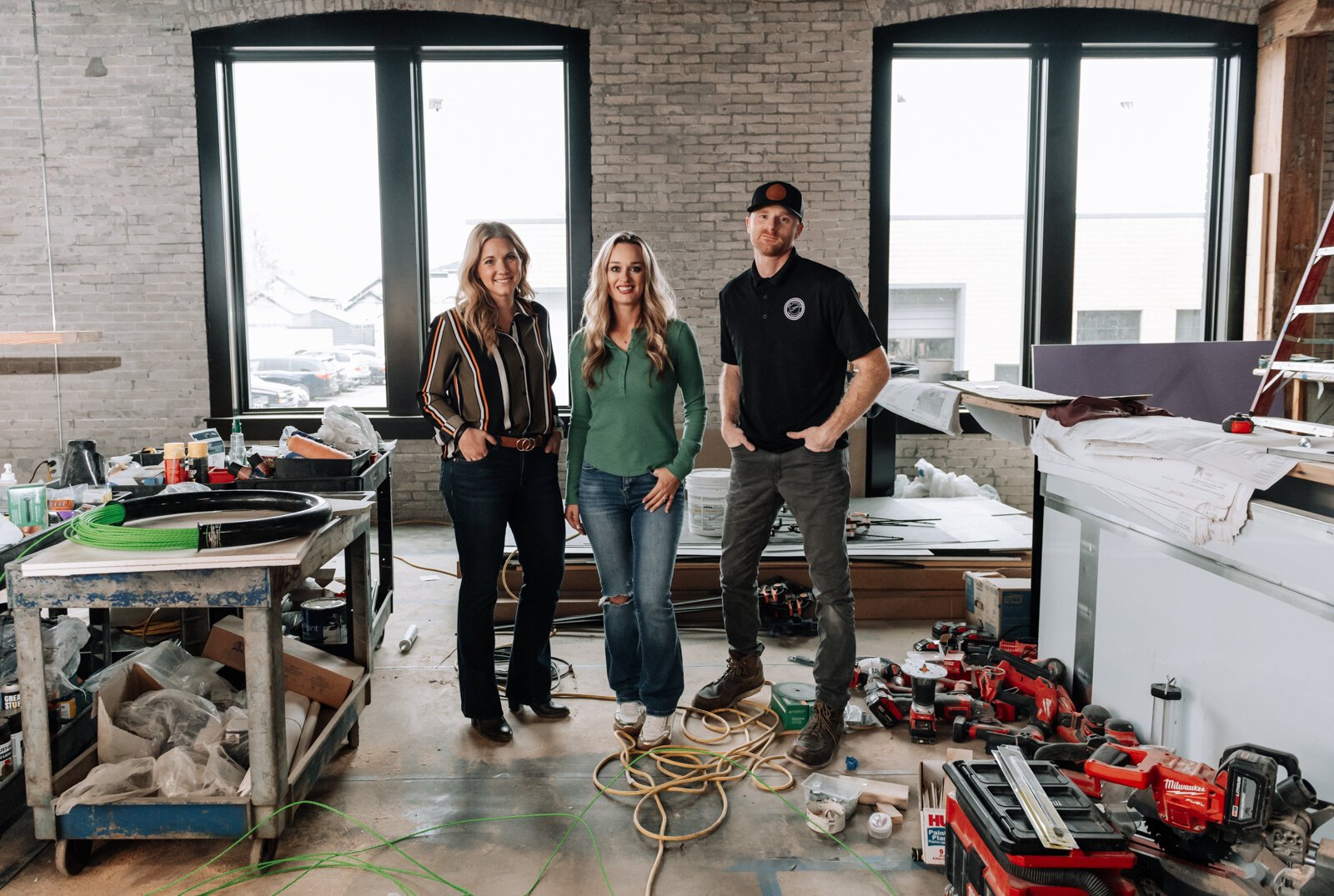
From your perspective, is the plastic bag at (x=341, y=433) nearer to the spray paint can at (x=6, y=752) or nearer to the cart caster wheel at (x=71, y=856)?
the spray paint can at (x=6, y=752)

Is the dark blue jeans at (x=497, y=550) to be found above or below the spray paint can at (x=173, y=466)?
below

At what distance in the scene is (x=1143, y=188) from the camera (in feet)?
22.0

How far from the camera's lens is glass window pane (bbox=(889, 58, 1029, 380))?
6.67 m

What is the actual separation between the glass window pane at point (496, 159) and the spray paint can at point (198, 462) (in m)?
3.58

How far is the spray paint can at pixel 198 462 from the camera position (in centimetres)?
314

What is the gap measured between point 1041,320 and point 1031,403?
13.3 ft

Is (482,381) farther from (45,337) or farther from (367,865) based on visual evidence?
(45,337)

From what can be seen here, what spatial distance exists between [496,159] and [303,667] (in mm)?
4795

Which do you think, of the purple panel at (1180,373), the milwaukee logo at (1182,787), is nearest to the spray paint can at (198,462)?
the milwaukee logo at (1182,787)

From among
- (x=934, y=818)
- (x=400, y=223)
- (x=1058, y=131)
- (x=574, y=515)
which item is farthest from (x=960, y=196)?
(x=934, y=818)

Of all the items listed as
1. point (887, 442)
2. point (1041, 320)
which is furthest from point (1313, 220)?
point (887, 442)

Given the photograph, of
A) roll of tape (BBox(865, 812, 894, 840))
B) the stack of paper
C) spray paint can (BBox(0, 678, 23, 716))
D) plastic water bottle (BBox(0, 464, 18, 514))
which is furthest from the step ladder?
plastic water bottle (BBox(0, 464, 18, 514))

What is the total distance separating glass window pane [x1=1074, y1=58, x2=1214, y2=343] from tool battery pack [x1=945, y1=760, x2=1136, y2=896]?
5710mm

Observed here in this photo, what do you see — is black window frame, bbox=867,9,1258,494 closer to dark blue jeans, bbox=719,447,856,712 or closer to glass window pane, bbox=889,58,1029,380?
glass window pane, bbox=889,58,1029,380
